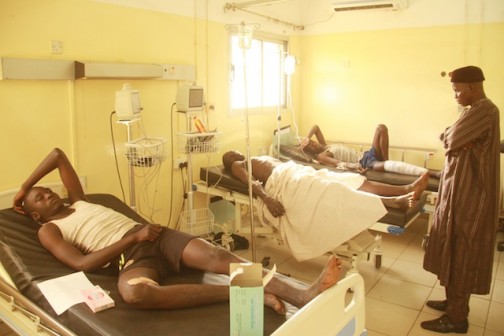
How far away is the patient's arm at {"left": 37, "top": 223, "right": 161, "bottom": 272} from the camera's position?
7.07 ft

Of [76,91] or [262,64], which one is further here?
[262,64]

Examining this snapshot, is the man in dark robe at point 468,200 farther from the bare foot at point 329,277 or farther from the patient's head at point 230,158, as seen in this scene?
the patient's head at point 230,158

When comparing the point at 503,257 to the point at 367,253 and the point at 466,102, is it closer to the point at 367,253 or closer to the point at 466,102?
the point at 367,253

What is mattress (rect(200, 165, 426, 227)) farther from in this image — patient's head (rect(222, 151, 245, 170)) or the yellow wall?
the yellow wall

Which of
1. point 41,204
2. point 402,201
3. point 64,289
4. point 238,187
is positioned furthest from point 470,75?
point 41,204

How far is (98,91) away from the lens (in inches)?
129

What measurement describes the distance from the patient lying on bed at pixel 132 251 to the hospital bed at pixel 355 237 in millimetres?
1106

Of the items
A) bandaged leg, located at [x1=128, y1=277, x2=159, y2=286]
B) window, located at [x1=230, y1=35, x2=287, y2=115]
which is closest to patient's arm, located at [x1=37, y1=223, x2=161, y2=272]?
bandaged leg, located at [x1=128, y1=277, x2=159, y2=286]

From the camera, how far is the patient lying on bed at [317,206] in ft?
9.80

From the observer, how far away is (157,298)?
187 cm

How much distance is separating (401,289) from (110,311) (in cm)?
225

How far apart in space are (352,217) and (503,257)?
1.86m

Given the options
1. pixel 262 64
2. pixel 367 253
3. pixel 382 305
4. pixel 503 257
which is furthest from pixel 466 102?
pixel 262 64

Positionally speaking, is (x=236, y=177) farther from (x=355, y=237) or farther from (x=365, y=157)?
(x=365, y=157)
